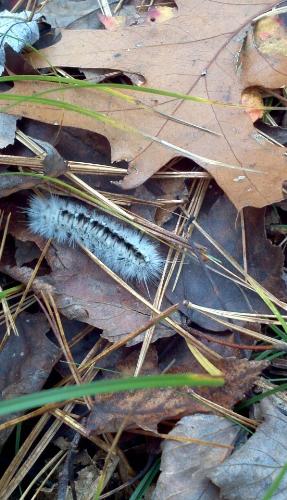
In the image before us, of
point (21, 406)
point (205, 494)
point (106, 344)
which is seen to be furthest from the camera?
point (106, 344)

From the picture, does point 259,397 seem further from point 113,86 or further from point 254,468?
point 113,86

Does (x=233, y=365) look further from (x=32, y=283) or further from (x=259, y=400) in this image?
(x=32, y=283)

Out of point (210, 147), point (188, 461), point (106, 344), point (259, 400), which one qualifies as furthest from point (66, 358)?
point (210, 147)

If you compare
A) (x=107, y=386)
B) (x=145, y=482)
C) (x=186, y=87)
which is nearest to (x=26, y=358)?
(x=145, y=482)

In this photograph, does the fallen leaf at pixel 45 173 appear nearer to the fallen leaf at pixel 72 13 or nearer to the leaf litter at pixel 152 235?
the leaf litter at pixel 152 235

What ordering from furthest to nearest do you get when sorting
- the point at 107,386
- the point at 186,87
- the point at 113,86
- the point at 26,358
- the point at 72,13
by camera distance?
the point at 72,13
the point at 186,87
the point at 26,358
the point at 113,86
the point at 107,386

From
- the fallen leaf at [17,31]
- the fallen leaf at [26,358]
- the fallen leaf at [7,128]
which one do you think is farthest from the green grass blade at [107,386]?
the fallen leaf at [17,31]

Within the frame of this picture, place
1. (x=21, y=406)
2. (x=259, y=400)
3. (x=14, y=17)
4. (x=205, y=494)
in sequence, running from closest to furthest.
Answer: (x=21, y=406)
(x=205, y=494)
(x=259, y=400)
(x=14, y=17)
